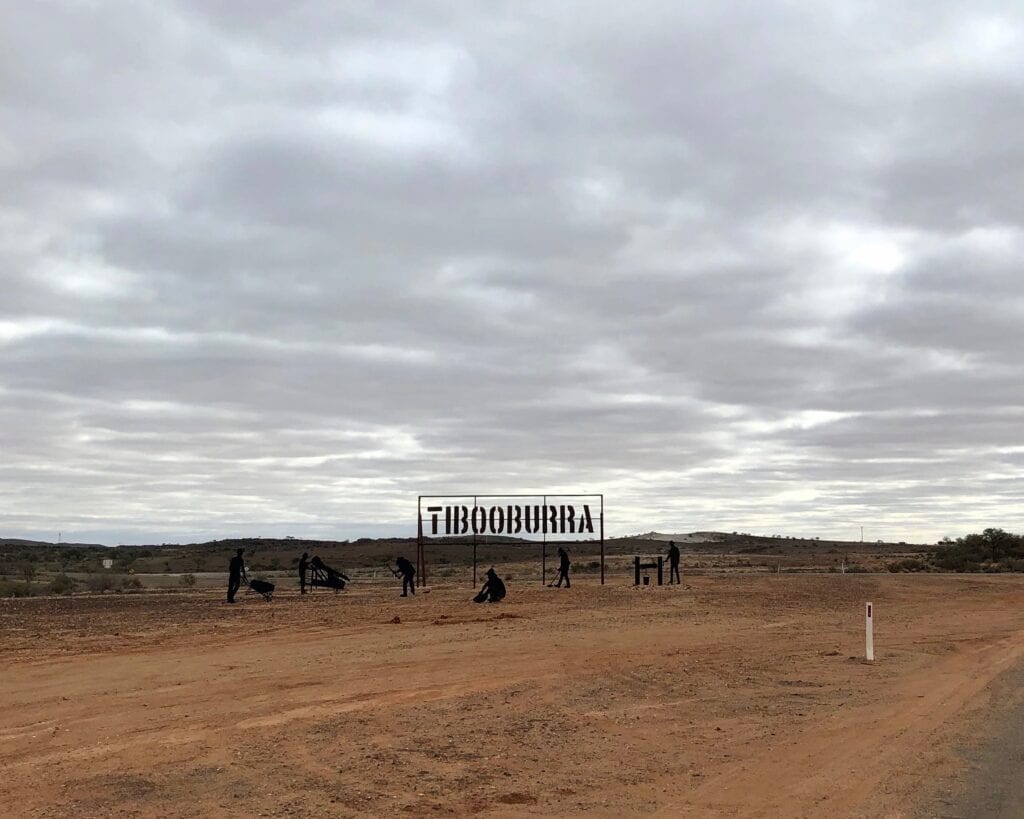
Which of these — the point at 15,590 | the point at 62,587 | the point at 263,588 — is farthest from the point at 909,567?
the point at 15,590

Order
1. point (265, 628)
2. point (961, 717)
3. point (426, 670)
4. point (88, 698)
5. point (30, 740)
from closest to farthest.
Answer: point (30, 740), point (961, 717), point (88, 698), point (426, 670), point (265, 628)

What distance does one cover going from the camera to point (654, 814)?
951 centimetres

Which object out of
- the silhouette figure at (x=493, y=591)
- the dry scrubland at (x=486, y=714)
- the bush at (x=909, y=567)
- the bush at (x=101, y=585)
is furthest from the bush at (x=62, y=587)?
the bush at (x=909, y=567)

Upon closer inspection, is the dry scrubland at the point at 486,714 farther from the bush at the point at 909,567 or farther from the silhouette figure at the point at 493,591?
the bush at the point at 909,567

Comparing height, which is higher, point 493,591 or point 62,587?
point 493,591

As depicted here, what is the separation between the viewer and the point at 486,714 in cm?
1459

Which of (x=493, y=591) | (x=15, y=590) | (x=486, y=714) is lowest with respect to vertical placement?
(x=486, y=714)

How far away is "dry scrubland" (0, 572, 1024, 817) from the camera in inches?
400

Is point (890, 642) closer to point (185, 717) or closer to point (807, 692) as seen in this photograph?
point (807, 692)

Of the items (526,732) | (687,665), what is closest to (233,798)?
(526,732)

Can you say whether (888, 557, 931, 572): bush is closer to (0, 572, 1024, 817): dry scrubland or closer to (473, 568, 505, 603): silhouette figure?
(473, 568, 505, 603): silhouette figure

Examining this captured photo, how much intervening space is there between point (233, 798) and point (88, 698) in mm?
6742

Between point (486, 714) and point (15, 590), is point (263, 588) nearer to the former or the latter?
point (15, 590)

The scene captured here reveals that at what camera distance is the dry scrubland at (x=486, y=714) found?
1016 centimetres
